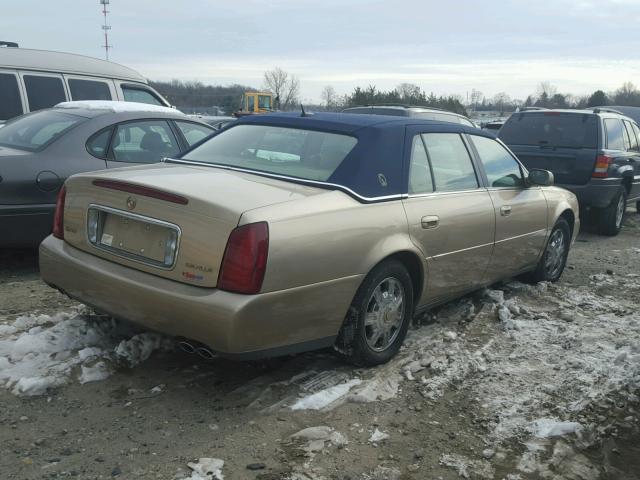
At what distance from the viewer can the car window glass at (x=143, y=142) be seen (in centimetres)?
596

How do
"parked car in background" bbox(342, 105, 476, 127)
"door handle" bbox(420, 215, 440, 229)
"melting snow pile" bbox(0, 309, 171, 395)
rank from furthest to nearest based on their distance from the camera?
"parked car in background" bbox(342, 105, 476, 127) → "door handle" bbox(420, 215, 440, 229) → "melting snow pile" bbox(0, 309, 171, 395)

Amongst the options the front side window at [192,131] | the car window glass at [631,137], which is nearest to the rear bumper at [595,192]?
the car window glass at [631,137]

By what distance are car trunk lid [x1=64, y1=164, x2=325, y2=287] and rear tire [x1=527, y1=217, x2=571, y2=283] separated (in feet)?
10.6

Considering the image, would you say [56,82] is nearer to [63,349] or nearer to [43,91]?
[43,91]

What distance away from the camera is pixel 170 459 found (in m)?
2.89

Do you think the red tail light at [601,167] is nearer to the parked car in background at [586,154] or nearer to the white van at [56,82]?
the parked car in background at [586,154]

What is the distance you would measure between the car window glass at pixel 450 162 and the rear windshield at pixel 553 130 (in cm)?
512

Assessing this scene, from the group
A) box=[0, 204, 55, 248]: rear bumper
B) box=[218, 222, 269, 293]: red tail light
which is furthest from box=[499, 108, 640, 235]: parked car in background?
box=[218, 222, 269, 293]: red tail light

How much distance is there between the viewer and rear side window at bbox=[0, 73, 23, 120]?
8039mm

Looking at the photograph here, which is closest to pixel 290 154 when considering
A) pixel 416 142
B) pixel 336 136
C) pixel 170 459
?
pixel 336 136

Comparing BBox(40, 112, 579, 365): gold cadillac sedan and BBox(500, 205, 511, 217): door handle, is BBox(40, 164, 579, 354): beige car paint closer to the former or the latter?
BBox(40, 112, 579, 365): gold cadillac sedan

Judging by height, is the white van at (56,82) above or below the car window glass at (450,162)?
above

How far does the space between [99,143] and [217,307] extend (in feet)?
10.8

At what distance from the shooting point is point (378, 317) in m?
3.92
